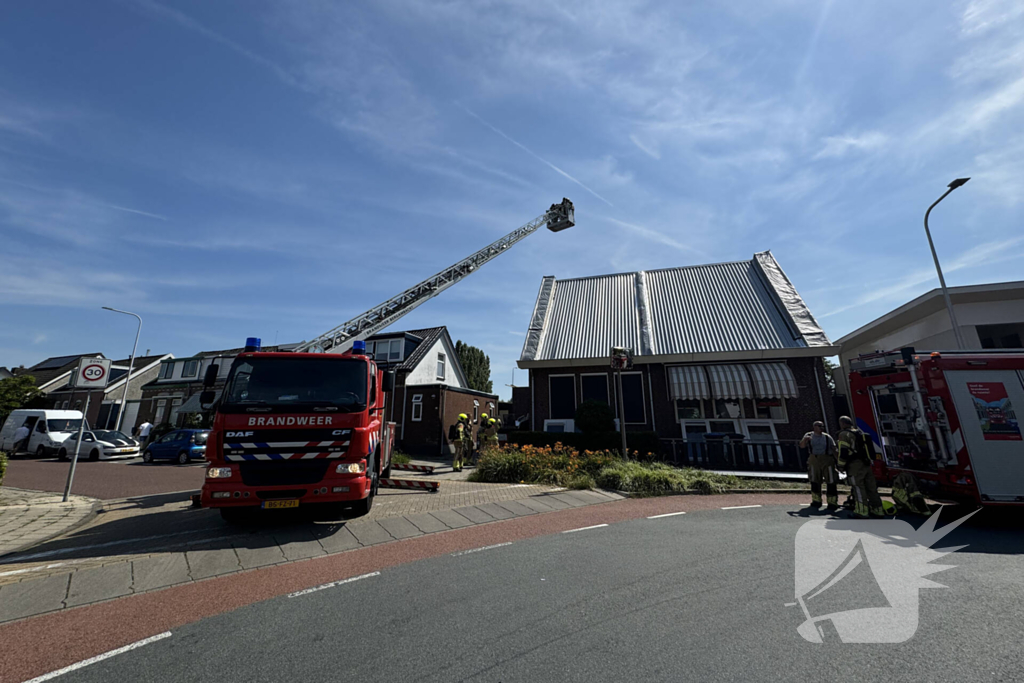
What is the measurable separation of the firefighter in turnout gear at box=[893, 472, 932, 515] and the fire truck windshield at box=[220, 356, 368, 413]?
10.3 meters

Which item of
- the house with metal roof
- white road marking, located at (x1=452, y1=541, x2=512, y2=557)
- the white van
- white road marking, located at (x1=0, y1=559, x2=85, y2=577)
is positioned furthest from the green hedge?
the white van

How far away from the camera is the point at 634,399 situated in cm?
1877

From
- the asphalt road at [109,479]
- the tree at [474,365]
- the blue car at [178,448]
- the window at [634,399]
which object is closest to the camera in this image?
the asphalt road at [109,479]

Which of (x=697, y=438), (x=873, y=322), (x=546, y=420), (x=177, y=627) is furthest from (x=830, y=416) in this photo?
(x=177, y=627)

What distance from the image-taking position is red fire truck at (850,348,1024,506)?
285 inches

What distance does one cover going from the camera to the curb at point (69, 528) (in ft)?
19.9

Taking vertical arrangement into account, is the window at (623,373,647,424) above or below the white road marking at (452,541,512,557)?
above

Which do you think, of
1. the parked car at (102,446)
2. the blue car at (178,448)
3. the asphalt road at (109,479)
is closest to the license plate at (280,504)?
the asphalt road at (109,479)

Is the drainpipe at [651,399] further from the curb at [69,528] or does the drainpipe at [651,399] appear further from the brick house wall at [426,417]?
the curb at [69,528]

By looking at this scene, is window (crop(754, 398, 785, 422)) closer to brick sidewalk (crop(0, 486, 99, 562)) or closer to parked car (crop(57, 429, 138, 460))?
brick sidewalk (crop(0, 486, 99, 562))

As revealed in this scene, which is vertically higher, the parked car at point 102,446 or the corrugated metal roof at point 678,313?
the corrugated metal roof at point 678,313

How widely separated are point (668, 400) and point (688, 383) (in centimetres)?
111

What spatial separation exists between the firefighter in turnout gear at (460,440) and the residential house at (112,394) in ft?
106


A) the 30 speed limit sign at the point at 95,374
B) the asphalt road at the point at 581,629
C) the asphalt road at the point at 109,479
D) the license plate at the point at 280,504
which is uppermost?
the 30 speed limit sign at the point at 95,374
